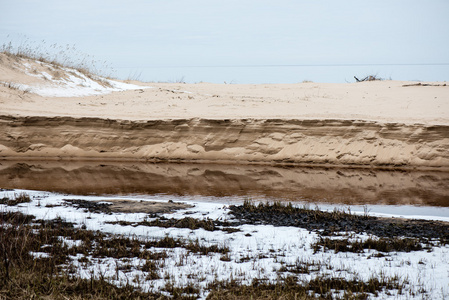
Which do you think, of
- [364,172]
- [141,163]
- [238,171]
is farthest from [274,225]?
[141,163]

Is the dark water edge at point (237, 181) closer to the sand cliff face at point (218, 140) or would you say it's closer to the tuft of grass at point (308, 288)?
→ the sand cliff face at point (218, 140)

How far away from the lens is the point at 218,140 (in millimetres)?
17219

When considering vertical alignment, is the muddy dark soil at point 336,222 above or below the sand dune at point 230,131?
below

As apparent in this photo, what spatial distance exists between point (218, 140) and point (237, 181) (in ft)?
15.3

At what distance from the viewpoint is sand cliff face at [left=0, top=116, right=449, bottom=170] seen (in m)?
16.2

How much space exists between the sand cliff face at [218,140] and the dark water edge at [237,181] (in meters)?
1.12

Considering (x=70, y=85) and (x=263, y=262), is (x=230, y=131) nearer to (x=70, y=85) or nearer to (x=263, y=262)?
(x=70, y=85)

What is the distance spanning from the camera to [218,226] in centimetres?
735

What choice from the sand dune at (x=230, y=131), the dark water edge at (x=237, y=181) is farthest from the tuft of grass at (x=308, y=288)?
the sand dune at (x=230, y=131)

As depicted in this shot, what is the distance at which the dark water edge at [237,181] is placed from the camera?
1077 cm

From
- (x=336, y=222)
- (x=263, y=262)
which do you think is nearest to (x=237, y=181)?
(x=336, y=222)

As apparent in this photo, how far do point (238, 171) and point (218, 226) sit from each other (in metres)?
7.32

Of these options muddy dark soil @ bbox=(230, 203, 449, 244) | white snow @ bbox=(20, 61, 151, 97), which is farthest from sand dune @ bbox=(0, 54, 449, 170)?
muddy dark soil @ bbox=(230, 203, 449, 244)

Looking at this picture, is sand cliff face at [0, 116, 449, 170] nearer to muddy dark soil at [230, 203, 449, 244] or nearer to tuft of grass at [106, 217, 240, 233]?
muddy dark soil at [230, 203, 449, 244]
